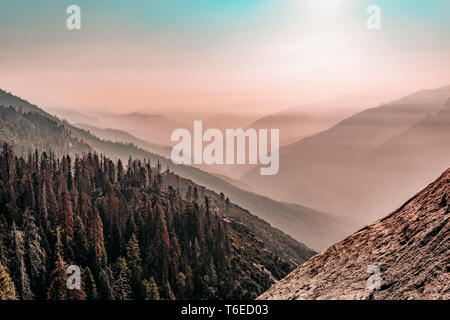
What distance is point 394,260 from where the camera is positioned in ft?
57.1

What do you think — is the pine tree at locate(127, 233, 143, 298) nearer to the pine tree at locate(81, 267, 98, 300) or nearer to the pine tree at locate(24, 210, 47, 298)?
the pine tree at locate(81, 267, 98, 300)

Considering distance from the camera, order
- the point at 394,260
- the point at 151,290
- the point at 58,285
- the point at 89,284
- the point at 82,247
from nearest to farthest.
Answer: the point at 394,260
the point at 58,285
the point at 89,284
the point at 82,247
the point at 151,290

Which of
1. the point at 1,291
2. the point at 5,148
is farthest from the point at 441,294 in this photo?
the point at 5,148

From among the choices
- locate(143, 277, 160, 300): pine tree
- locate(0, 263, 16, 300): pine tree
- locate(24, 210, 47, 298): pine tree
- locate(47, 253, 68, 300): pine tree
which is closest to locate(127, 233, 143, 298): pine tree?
locate(143, 277, 160, 300): pine tree

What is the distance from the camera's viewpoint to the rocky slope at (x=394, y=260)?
1558 cm

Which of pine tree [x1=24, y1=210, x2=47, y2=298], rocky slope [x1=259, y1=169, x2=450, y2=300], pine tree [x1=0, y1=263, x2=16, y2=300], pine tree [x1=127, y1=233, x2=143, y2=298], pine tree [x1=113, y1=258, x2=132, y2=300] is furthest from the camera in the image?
pine tree [x1=127, y1=233, x2=143, y2=298]

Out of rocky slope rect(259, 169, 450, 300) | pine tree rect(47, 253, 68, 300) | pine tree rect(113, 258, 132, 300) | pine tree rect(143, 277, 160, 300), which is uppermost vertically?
rocky slope rect(259, 169, 450, 300)

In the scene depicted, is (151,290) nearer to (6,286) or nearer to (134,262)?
(134,262)

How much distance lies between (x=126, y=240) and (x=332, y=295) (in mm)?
181488

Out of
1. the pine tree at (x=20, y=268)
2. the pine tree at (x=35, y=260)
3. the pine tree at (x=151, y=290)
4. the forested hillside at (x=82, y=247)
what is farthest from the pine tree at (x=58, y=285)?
the pine tree at (x=151, y=290)

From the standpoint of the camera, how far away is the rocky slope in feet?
51.1

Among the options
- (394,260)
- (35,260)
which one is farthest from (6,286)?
(394,260)

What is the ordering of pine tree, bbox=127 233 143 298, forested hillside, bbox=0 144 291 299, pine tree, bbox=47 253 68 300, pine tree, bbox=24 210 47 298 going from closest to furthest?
1. pine tree, bbox=47 253 68 300
2. forested hillside, bbox=0 144 291 299
3. pine tree, bbox=24 210 47 298
4. pine tree, bbox=127 233 143 298
